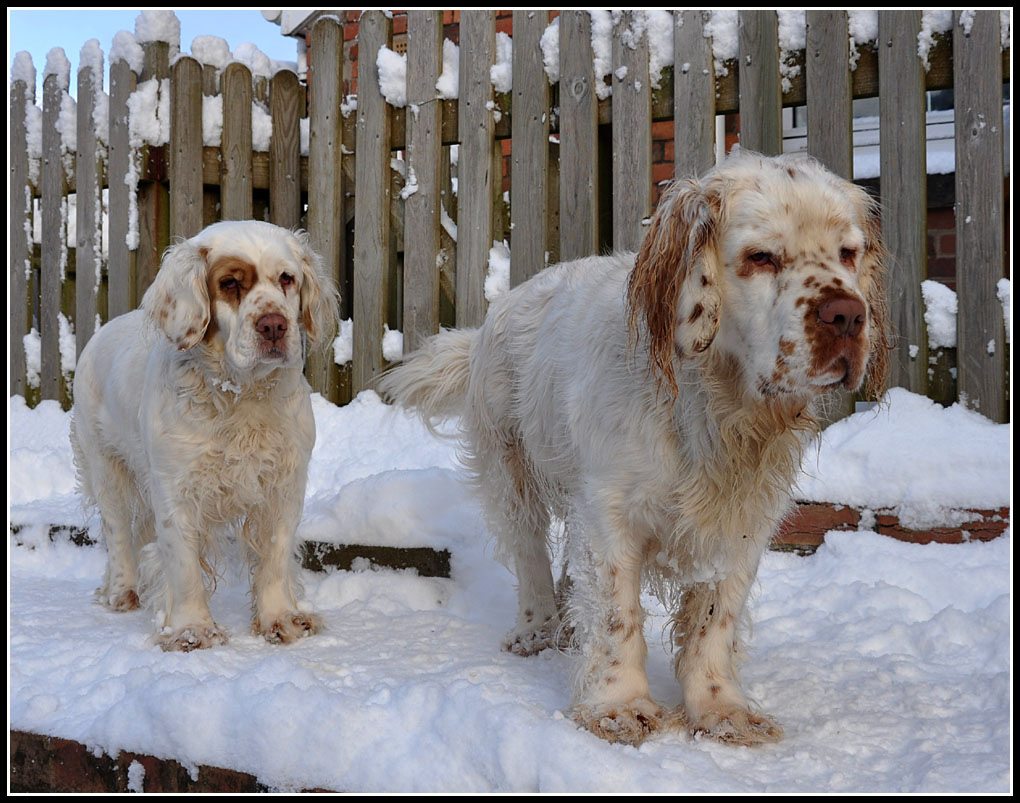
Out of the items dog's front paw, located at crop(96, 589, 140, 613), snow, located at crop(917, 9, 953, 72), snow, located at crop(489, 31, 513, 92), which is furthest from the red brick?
dog's front paw, located at crop(96, 589, 140, 613)

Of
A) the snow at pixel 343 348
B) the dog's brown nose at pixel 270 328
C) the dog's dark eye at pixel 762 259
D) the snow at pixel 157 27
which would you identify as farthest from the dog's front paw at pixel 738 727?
the snow at pixel 157 27

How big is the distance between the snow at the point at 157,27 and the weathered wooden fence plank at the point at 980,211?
450 cm

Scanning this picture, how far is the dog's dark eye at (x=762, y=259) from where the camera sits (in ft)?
7.98

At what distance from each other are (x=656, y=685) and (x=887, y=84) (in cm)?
273

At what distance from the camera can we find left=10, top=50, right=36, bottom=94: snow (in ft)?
22.6

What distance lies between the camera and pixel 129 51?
20.3 feet

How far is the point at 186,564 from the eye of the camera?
362cm

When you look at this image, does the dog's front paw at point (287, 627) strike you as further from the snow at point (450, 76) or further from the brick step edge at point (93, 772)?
the snow at point (450, 76)

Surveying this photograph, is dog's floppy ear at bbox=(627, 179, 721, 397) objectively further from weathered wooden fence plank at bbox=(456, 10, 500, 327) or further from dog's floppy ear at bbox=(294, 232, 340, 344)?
weathered wooden fence plank at bbox=(456, 10, 500, 327)

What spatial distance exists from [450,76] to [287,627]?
308 cm

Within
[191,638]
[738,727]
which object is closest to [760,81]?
[738,727]

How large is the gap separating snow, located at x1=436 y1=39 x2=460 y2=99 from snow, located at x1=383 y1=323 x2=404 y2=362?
127cm

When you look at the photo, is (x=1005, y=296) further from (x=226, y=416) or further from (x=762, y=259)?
(x=226, y=416)

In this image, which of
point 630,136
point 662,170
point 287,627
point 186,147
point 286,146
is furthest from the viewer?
point 662,170
